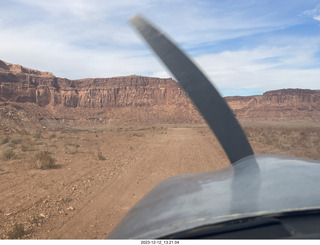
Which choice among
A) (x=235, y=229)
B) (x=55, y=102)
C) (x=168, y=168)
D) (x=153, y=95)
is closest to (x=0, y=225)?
(x=235, y=229)

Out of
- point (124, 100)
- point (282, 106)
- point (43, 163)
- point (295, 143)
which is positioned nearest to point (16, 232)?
point (43, 163)

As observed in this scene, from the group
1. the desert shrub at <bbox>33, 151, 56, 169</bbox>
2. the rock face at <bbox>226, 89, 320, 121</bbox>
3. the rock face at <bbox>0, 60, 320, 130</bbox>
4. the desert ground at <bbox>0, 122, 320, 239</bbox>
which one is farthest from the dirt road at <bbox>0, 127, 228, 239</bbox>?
the rock face at <bbox>226, 89, 320, 121</bbox>

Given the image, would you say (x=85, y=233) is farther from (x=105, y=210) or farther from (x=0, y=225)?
(x=0, y=225)

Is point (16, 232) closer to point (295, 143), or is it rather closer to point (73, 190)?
point (73, 190)

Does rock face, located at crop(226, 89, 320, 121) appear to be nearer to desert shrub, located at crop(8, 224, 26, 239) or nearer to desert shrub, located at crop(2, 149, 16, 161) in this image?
desert shrub, located at crop(2, 149, 16, 161)

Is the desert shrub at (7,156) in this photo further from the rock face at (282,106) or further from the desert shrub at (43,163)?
the rock face at (282,106)

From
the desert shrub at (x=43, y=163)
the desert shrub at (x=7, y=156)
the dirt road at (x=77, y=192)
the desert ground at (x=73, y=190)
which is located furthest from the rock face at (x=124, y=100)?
the dirt road at (x=77, y=192)
